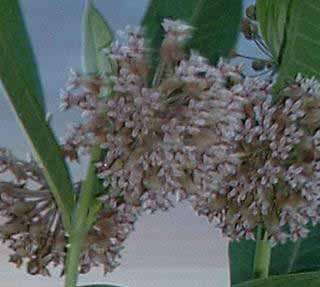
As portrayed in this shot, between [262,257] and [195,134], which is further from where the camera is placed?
[262,257]

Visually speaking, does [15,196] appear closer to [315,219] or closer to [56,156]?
[56,156]

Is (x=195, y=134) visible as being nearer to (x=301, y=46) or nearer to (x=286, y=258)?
(x=301, y=46)

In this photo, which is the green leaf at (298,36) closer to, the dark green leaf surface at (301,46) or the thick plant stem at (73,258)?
the dark green leaf surface at (301,46)

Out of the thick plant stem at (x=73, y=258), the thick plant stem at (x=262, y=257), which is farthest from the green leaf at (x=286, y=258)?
the thick plant stem at (x=73, y=258)

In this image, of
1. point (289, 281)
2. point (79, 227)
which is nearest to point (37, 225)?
point (79, 227)

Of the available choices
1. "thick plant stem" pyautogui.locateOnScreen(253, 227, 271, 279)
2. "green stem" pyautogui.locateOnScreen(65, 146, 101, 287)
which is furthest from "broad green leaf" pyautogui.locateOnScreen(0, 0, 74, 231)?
→ "thick plant stem" pyautogui.locateOnScreen(253, 227, 271, 279)

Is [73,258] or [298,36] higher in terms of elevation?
[298,36]

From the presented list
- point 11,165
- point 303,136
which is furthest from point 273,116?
point 11,165
